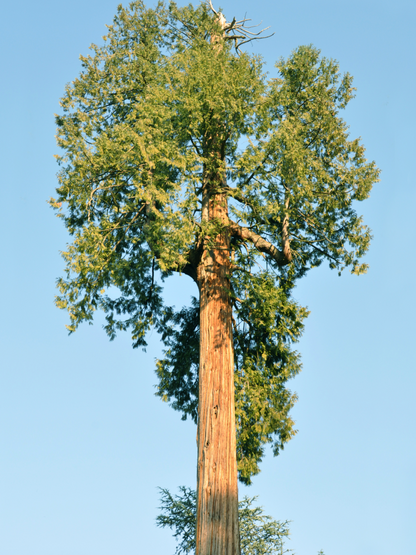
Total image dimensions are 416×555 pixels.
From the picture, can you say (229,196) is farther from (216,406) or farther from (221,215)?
(216,406)

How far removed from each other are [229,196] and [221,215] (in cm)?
48

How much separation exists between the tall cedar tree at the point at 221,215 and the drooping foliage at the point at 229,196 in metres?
0.02

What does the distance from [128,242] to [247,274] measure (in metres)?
2.71

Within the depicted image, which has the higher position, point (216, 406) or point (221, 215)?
point (221, 215)

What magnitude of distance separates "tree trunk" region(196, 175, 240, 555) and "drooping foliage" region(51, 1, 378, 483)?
32 centimetres

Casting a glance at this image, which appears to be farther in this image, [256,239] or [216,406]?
[256,239]

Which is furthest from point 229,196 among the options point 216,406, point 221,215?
point 216,406

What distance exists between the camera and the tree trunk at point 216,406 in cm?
751

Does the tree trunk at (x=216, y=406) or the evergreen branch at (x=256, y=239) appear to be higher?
the evergreen branch at (x=256, y=239)

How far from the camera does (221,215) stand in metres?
10.2

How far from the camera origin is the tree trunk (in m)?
7.51

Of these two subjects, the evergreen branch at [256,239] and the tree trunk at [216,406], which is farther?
the evergreen branch at [256,239]

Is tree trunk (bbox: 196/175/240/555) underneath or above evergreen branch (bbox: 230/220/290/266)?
underneath

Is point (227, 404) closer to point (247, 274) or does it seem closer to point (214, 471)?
point (214, 471)
